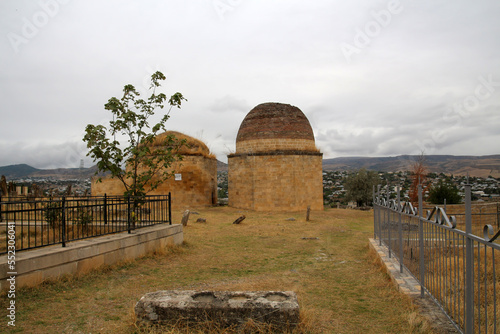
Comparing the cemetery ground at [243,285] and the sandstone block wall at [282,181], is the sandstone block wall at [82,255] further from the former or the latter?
the sandstone block wall at [282,181]

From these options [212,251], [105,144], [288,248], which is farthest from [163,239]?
[288,248]

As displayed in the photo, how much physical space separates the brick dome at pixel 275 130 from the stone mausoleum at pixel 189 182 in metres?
2.57

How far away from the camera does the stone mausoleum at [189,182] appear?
2133cm

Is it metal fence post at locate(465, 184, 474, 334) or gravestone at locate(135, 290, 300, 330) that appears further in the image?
gravestone at locate(135, 290, 300, 330)

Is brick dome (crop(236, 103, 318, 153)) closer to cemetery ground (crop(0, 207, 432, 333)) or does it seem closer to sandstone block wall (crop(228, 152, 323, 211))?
sandstone block wall (crop(228, 152, 323, 211))

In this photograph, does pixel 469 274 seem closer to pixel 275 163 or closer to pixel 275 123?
pixel 275 163

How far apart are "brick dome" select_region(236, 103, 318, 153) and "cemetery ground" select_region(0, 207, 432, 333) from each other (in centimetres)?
1028

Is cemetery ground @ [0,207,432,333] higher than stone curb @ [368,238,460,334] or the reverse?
the reverse

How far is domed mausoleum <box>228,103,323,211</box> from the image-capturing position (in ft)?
68.2

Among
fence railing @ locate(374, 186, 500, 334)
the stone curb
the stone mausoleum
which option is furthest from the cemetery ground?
the stone mausoleum

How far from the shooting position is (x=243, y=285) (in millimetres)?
6223

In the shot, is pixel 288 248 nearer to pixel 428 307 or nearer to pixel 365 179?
pixel 428 307

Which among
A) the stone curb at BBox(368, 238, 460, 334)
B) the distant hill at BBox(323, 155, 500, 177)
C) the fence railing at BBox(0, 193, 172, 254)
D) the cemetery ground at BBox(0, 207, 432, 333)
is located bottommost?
the cemetery ground at BBox(0, 207, 432, 333)

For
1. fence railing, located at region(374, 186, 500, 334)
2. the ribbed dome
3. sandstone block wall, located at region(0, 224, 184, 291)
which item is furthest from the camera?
the ribbed dome
